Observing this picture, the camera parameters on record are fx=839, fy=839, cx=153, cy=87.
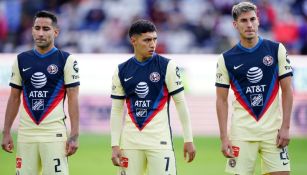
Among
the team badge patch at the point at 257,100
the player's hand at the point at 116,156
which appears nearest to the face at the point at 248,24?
the team badge patch at the point at 257,100

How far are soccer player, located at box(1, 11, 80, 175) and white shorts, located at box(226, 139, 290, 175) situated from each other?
1734 mm

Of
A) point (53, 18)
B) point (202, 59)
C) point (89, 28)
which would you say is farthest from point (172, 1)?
point (53, 18)

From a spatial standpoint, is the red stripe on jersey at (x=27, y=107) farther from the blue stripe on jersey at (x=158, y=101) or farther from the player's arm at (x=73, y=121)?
the blue stripe on jersey at (x=158, y=101)

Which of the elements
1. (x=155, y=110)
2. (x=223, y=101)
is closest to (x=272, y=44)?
(x=223, y=101)

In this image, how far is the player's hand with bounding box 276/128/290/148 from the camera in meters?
8.70

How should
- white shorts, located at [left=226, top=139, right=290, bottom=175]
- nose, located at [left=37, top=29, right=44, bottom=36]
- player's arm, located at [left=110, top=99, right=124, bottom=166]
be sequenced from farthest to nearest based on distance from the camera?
1. nose, located at [left=37, top=29, right=44, bottom=36]
2. player's arm, located at [left=110, top=99, right=124, bottom=166]
3. white shorts, located at [left=226, top=139, right=290, bottom=175]

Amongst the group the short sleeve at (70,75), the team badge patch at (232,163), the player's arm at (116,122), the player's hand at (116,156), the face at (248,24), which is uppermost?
the face at (248,24)

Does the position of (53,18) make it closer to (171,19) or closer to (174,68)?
(174,68)

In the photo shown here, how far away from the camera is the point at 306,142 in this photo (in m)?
17.2

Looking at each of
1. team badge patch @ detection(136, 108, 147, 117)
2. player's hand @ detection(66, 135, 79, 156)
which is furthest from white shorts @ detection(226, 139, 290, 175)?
player's hand @ detection(66, 135, 79, 156)

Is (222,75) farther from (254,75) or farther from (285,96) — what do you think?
(285,96)

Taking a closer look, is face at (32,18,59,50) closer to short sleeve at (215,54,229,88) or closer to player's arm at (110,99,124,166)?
player's arm at (110,99,124,166)

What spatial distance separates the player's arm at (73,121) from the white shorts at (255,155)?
1.67m

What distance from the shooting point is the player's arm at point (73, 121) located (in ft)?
29.4
